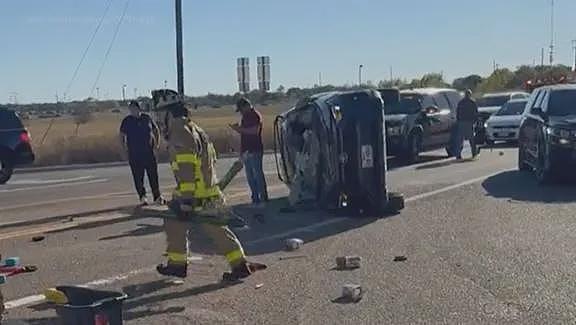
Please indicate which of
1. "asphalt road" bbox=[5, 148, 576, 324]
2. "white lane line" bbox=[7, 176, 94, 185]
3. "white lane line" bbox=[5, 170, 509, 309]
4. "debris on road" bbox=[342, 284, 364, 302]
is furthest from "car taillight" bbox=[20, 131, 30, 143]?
"debris on road" bbox=[342, 284, 364, 302]

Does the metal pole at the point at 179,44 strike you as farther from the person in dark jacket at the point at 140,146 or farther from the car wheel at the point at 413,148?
the car wheel at the point at 413,148

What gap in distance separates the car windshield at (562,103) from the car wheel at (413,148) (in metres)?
5.81

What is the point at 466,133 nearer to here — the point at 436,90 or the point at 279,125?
the point at 436,90

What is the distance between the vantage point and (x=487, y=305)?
7.81m

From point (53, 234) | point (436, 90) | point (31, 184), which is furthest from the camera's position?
point (436, 90)

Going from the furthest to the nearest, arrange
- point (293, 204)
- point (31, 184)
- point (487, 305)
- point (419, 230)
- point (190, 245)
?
point (31, 184), point (293, 204), point (419, 230), point (190, 245), point (487, 305)

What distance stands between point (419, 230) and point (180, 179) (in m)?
4.01

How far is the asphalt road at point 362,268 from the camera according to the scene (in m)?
7.69

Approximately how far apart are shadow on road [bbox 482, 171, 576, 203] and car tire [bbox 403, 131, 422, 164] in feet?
15.1

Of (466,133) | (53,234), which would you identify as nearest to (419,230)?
(53,234)

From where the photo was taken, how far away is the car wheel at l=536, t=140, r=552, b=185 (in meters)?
16.4

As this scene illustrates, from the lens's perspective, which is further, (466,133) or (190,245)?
(466,133)

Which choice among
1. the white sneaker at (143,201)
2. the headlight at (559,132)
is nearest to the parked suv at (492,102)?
the headlight at (559,132)

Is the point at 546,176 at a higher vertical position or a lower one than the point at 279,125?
lower
